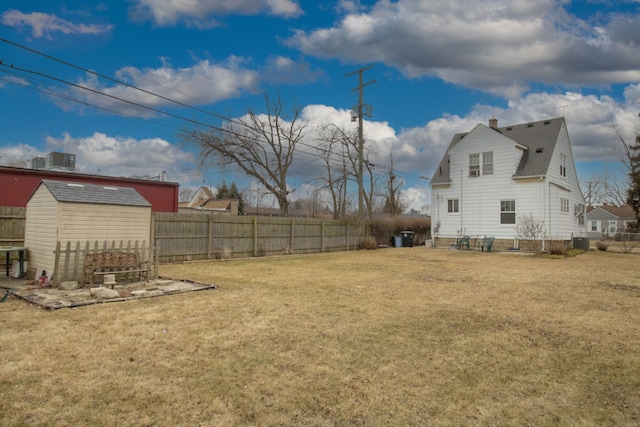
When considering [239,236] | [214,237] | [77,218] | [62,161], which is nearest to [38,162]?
[62,161]

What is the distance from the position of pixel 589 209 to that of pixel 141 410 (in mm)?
67170

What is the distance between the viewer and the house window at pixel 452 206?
23.2 metres

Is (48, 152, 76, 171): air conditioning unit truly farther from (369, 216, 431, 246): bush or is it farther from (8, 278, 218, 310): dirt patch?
→ (369, 216, 431, 246): bush

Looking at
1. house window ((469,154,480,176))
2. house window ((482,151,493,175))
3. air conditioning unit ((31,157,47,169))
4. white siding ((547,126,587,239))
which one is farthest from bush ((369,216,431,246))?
air conditioning unit ((31,157,47,169))

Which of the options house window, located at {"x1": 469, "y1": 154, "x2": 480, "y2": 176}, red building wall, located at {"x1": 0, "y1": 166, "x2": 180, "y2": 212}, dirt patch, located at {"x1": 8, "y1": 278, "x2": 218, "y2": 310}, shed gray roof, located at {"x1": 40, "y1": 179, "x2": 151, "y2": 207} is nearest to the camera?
dirt patch, located at {"x1": 8, "y1": 278, "x2": 218, "y2": 310}

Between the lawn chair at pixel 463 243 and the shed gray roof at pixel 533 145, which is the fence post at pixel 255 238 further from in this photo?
the shed gray roof at pixel 533 145

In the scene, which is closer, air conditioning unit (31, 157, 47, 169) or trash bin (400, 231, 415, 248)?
air conditioning unit (31, 157, 47, 169)

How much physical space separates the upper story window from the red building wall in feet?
55.0

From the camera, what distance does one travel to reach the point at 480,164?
2216 centimetres

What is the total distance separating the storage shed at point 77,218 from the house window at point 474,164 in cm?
1835

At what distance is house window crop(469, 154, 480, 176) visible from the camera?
22266 mm

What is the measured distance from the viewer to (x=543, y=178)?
19.9 metres

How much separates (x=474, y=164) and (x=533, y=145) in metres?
3.32

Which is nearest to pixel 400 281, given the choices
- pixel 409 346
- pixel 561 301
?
pixel 561 301
